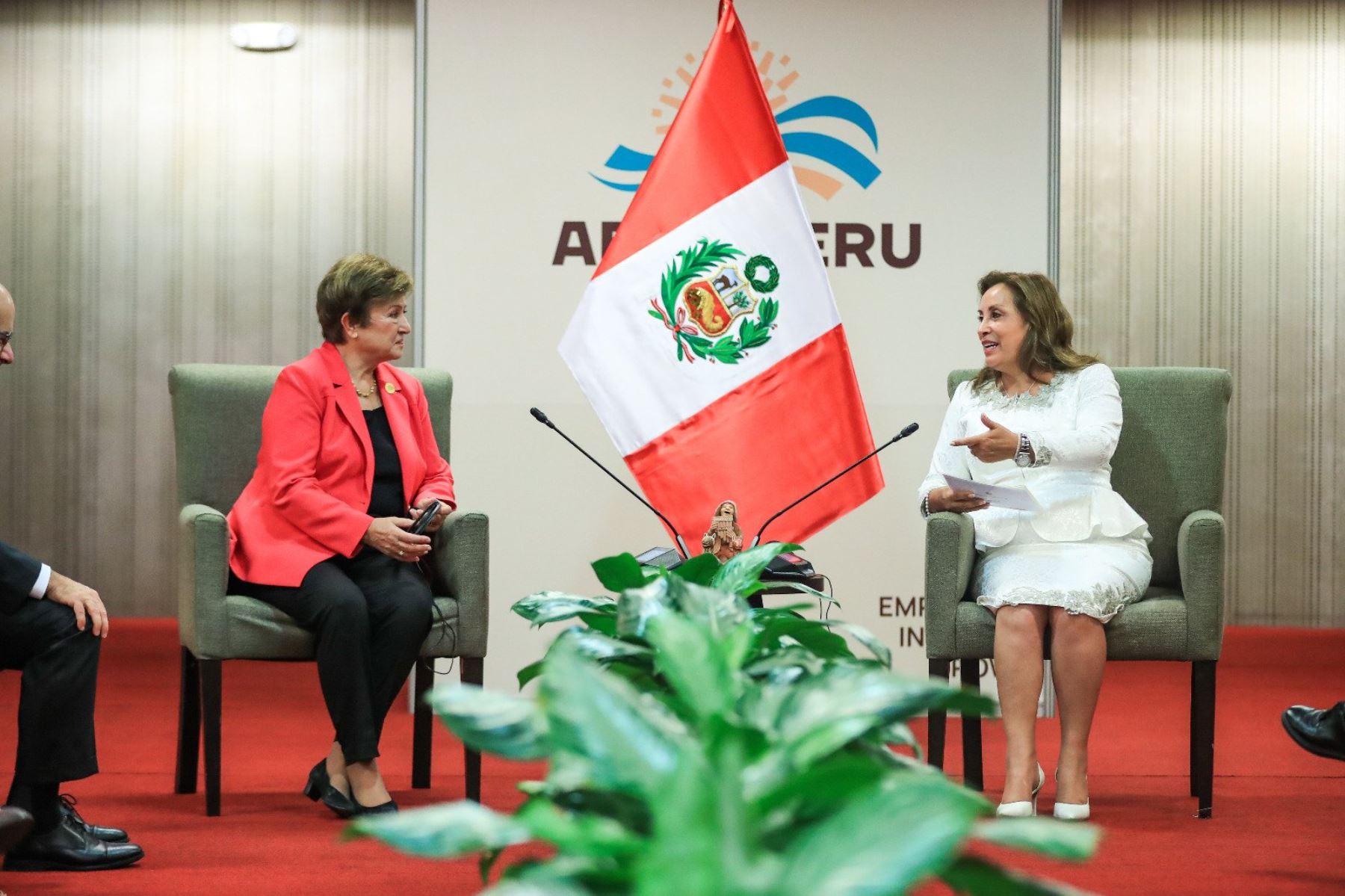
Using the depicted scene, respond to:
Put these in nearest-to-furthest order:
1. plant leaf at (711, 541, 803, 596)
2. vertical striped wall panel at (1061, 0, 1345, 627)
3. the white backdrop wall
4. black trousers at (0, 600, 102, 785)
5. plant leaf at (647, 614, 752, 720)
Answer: plant leaf at (647, 614, 752, 720) → plant leaf at (711, 541, 803, 596) → black trousers at (0, 600, 102, 785) → the white backdrop wall → vertical striped wall panel at (1061, 0, 1345, 627)

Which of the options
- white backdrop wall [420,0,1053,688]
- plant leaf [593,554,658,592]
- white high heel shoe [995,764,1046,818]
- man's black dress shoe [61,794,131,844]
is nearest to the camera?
plant leaf [593,554,658,592]

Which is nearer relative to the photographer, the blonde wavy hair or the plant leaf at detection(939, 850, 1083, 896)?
the plant leaf at detection(939, 850, 1083, 896)

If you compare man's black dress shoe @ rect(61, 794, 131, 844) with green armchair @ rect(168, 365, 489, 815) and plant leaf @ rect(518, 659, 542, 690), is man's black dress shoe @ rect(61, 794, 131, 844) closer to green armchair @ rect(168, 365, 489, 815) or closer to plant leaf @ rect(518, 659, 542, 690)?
green armchair @ rect(168, 365, 489, 815)

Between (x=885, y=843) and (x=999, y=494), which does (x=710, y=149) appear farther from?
(x=885, y=843)

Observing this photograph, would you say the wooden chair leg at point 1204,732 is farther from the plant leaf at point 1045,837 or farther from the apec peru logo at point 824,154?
the plant leaf at point 1045,837

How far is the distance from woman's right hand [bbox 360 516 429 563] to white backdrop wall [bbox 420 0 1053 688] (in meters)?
1.13

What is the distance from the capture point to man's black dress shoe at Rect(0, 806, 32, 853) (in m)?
1.34

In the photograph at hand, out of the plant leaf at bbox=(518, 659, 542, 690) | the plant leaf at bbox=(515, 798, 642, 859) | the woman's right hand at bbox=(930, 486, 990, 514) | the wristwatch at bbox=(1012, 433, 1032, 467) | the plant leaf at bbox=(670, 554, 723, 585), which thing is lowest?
the plant leaf at bbox=(518, 659, 542, 690)

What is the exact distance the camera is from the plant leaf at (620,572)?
73.4 inches

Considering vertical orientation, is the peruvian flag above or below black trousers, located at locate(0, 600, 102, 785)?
above

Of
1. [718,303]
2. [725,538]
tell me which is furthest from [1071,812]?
[718,303]

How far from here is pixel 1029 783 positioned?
278 centimetres

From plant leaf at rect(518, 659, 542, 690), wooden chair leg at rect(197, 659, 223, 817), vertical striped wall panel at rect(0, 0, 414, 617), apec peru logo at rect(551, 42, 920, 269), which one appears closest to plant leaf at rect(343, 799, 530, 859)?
plant leaf at rect(518, 659, 542, 690)

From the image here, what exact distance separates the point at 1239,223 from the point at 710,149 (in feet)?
9.06
